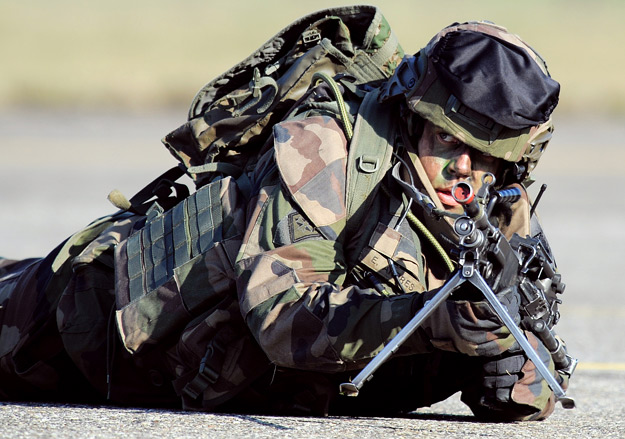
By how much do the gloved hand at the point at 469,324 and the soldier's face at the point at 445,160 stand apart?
0.67 m

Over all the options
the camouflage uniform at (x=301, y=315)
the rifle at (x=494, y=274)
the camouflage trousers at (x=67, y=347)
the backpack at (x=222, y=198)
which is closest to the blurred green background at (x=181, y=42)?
the camouflage trousers at (x=67, y=347)

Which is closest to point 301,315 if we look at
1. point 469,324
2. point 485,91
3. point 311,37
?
point 469,324

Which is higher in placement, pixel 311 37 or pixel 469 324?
pixel 311 37

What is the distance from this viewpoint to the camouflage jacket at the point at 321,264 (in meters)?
4.14

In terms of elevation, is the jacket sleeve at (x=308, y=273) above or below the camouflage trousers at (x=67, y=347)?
above

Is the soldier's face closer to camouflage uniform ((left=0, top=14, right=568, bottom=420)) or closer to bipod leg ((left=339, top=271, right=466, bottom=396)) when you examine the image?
camouflage uniform ((left=0, top=14, right=568, bottom=420))

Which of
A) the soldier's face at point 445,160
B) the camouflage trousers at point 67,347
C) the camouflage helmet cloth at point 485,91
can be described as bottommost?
the camouflage trousers at point 67,347

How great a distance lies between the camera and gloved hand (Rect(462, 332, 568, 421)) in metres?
4.53

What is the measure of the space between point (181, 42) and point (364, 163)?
4730 cm

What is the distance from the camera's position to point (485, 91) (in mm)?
4449

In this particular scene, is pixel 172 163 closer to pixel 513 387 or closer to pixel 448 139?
pixel 448 139

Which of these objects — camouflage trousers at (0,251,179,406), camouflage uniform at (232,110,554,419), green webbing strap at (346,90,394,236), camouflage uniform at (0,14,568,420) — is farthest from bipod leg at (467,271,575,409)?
camouflage trousers at (0,251,179,406)

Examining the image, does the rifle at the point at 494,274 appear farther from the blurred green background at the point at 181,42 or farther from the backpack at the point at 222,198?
the blurred green background at the point at 181,42

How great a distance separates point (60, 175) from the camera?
2052 cm
